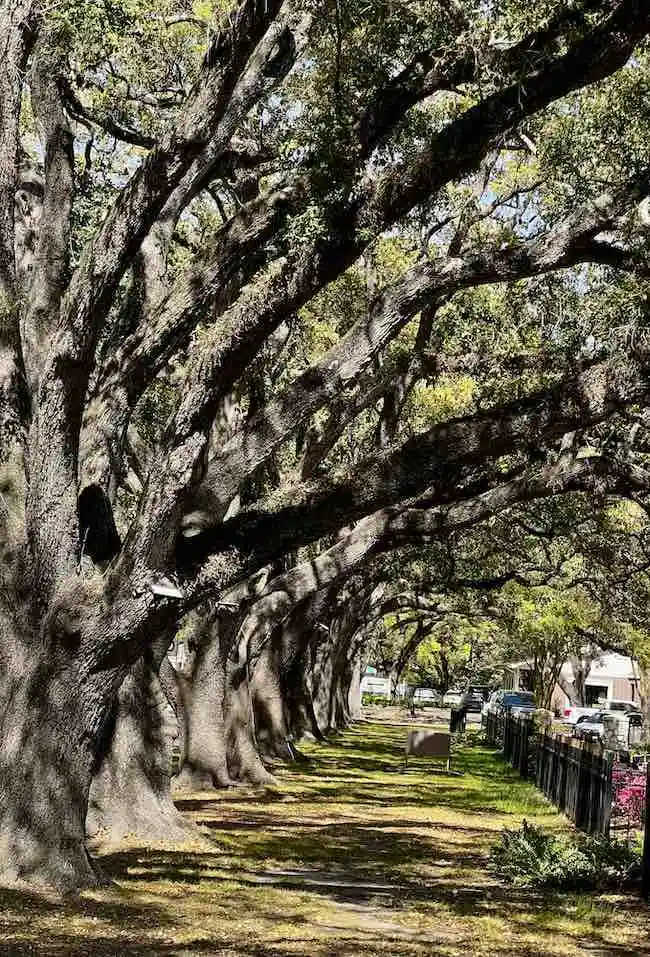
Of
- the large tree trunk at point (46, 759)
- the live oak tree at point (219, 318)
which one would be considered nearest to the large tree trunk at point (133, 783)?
the live oak tree at point (219, 318)

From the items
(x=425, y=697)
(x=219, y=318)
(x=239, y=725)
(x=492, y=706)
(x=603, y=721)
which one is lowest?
(x=239, y=725)

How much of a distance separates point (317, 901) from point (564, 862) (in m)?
3.16

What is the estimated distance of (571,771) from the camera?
19.4 m

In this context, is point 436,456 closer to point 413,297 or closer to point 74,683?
point 413,297

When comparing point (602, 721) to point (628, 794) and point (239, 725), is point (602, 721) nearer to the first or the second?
point (239, 725)

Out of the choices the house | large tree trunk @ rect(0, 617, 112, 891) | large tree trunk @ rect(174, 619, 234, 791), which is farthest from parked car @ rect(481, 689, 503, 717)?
large tree trunk @ rect(0, 617, 112, 891)

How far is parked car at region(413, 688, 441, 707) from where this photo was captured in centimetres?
8599

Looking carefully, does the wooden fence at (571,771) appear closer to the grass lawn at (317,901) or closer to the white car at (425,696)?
the grass lawn at (317,901)

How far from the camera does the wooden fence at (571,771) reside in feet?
52.0

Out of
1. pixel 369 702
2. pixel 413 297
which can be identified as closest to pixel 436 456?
pixel 413 297

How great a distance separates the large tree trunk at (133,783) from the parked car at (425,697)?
233ft

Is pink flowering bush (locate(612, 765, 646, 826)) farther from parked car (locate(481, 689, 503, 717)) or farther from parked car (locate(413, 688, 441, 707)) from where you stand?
parked car (locate(413, 688, 441, 707))

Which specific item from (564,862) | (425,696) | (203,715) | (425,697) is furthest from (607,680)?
(564,862)

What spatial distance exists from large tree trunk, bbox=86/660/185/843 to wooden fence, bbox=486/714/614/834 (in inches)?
201
